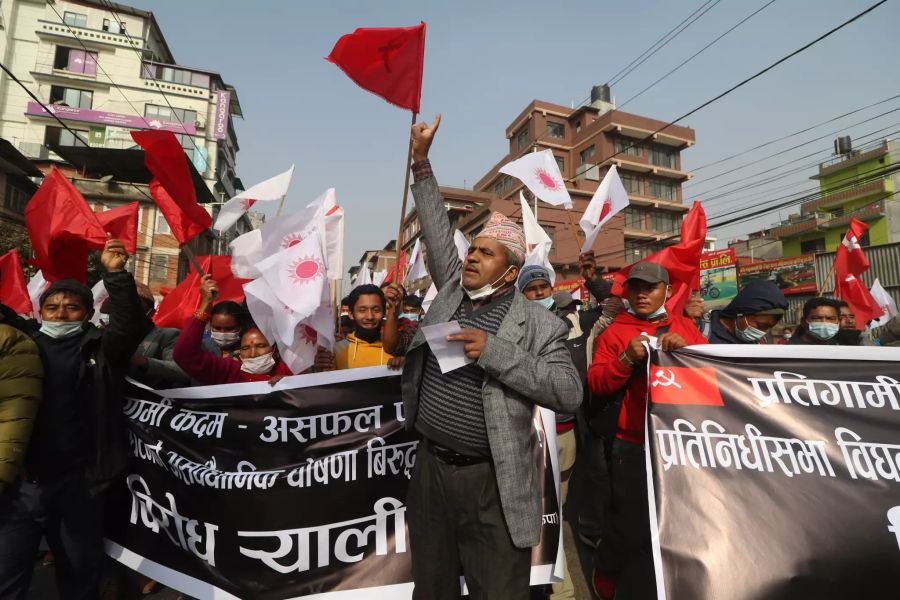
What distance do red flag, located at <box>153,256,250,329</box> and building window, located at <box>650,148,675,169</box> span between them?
39703 millimetres

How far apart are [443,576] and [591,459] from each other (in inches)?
81.4

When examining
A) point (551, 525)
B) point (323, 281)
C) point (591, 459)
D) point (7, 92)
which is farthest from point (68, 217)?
point (7, 92)

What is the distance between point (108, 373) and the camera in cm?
275

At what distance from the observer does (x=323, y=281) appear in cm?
291

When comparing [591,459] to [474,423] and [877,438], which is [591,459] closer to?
[877,438]

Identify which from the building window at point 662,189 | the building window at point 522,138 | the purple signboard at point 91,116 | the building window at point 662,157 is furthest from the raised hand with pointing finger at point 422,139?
the purple signboard at point 91,116

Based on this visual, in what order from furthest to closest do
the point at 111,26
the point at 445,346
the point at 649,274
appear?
1. the point at 111,26
2. the point at 649,274
3. the point at 445,346

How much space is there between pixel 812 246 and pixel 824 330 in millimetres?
37390

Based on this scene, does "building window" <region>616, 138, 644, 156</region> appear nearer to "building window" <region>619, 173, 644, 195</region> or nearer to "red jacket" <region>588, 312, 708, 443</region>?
"building window" <region>619, 173, 644, 195</region>

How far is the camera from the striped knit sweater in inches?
78.7

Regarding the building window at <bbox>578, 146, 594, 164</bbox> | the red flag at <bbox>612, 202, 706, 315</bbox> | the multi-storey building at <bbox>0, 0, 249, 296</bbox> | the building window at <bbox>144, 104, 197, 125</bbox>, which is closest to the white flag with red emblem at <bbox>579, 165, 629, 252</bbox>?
the red flag at <bbox>612, 202, 706, 315</bbox>

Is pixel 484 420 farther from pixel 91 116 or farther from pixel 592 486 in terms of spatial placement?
pixel 91 116

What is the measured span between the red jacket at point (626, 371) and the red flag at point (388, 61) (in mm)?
1848

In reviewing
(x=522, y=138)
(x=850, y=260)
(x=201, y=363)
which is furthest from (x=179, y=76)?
(x=850, y=260)
